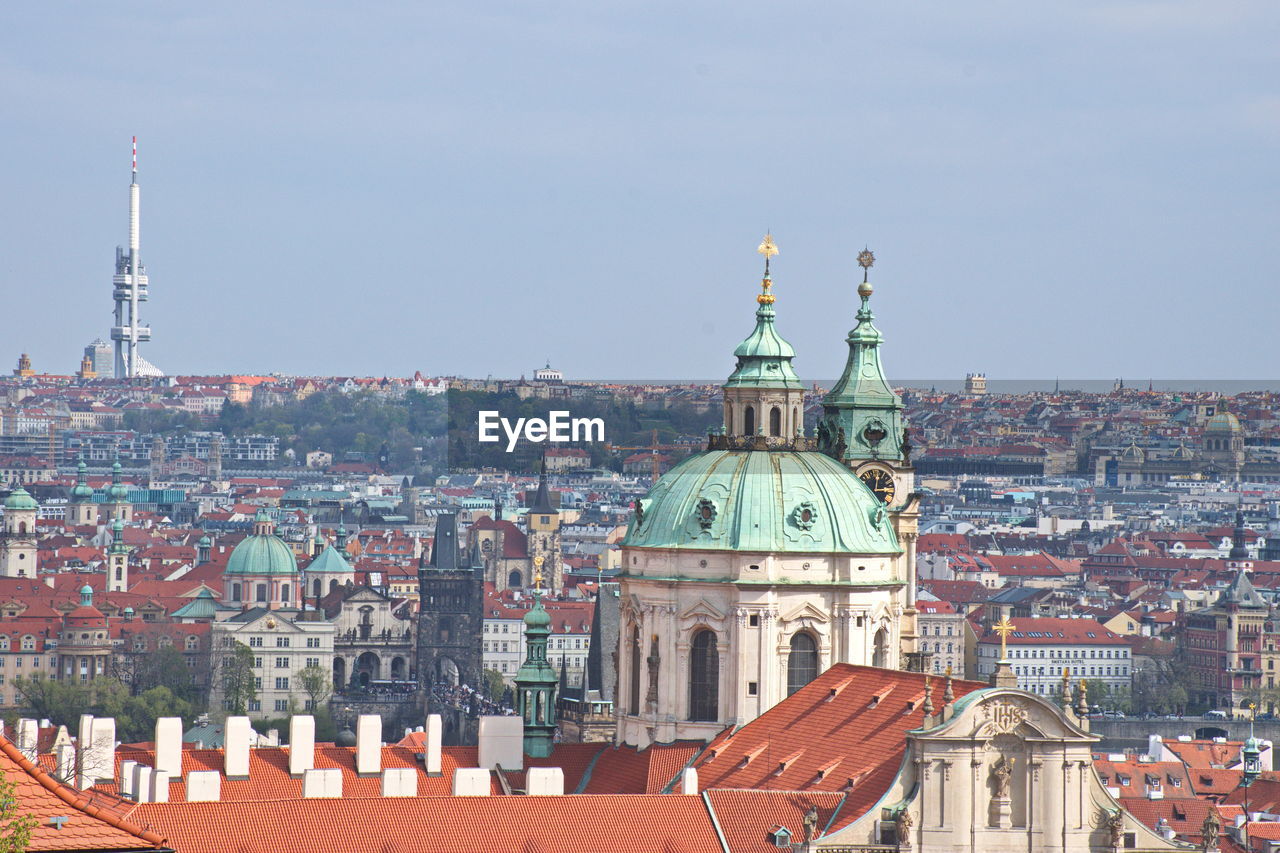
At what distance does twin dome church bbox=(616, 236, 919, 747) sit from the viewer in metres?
59.5

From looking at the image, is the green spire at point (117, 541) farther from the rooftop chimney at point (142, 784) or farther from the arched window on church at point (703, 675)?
the rooftop chimney at point (142, 784)

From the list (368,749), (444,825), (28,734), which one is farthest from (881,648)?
(28,734)

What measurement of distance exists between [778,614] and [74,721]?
7289 cm

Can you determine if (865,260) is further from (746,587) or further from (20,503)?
(20,503)

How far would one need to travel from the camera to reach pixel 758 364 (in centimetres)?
6384

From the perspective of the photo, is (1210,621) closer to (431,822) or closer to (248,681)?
(248,681)

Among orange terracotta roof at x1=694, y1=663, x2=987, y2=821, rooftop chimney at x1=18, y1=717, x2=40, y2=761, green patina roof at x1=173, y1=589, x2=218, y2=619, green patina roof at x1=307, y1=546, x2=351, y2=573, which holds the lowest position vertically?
green patina roof at x1=173, y1=589, x2=218, y2=619

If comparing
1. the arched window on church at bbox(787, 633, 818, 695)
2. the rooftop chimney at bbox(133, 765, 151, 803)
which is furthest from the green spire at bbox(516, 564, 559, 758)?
the rooftop chimney at bbox(133, 765, 151, 803)

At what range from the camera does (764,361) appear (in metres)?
63.9

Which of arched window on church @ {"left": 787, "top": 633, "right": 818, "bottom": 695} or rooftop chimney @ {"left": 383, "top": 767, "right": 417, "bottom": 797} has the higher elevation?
arched window on church @ {"left": 787, "top": 633, "right": 818, "bottom": 695}

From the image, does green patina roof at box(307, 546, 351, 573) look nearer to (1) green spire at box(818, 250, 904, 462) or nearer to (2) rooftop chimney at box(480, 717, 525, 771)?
(1) green spire at box(818, 250, 904, 462)

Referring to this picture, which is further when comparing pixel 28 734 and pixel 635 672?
pixel 28 734

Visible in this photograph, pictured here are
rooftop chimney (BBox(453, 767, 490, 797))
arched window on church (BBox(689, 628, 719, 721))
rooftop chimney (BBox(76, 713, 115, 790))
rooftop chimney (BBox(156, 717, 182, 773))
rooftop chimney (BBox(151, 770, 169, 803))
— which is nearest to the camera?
rooftop chimney (BBox(151, 770, 169, 803))

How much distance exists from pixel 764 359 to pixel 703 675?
6.89 m
